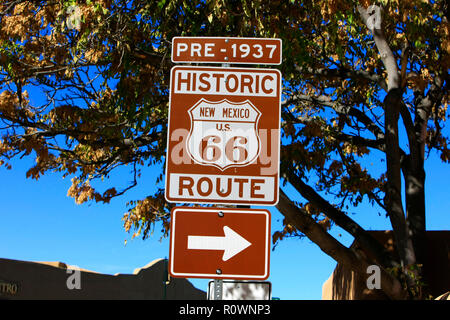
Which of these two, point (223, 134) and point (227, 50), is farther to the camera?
point (227, 50)

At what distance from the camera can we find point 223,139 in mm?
4273

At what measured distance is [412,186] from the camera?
1476cm

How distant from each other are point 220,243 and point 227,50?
1500mm

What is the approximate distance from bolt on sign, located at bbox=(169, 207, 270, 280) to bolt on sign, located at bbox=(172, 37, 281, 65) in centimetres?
118

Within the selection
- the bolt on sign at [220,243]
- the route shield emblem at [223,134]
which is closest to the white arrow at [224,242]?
the bolt on sign at [220,243]

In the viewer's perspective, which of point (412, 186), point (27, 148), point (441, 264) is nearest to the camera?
point (27, 148)

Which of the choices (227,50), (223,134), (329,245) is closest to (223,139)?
(223,134)

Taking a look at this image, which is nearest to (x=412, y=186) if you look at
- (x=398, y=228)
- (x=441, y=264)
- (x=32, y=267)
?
(x=398, y=228)

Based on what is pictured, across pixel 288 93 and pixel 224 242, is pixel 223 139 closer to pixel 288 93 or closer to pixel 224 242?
pixel 224 242

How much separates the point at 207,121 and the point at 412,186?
37.9ft

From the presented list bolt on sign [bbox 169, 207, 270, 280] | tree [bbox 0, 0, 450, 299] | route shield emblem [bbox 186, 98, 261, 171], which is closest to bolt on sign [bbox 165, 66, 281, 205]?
route shield emblem [bbox 186, 98, 261, 171]

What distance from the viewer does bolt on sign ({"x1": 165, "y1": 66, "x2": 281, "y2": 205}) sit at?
4211 mm

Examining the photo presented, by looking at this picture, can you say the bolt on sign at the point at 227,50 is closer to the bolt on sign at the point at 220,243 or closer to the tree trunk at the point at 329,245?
the bolt on sign at the point at 220,243
